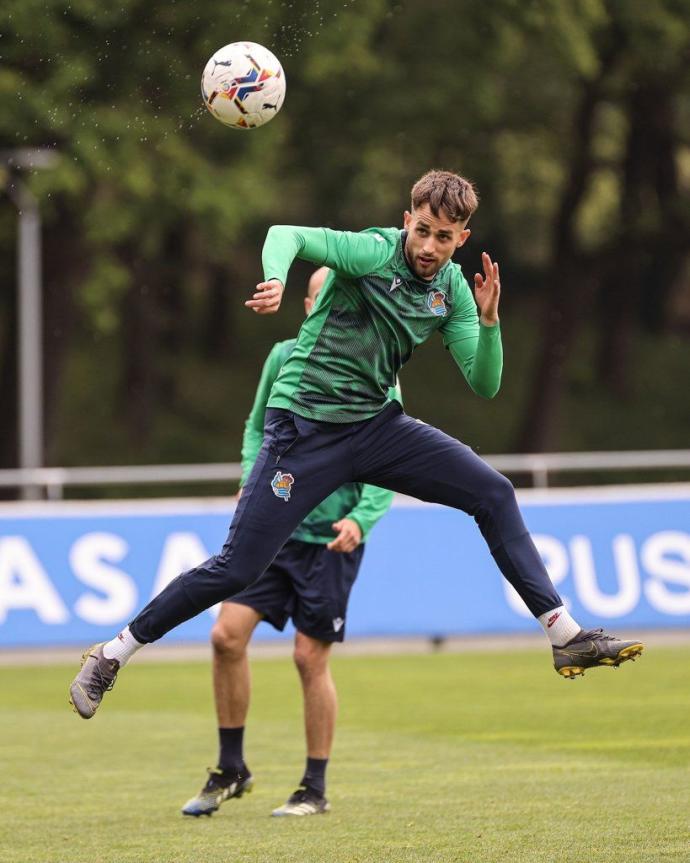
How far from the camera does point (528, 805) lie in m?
7.63

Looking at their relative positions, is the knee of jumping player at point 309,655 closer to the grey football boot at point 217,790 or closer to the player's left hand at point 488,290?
the grey football boot at point 217,790

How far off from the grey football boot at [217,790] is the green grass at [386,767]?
3.1 inches

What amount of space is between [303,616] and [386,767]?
1509 millimetres

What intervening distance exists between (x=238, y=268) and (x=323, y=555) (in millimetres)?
34784

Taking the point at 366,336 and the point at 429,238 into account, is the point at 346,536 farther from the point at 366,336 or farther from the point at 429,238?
the point at 429,238

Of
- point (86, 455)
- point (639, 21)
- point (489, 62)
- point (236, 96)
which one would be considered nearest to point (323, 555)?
point (236, 96)

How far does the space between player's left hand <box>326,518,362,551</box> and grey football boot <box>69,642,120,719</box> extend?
1.38 metres

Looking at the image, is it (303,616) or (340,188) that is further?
(340,188)

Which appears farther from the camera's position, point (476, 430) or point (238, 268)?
point (238, 268)

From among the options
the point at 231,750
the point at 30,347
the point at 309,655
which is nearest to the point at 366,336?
the point at 309,655

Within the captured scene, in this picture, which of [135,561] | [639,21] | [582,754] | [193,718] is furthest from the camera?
[639,21]

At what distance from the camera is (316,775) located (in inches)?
308

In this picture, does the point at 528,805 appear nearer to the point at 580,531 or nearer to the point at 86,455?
the point at 580,531

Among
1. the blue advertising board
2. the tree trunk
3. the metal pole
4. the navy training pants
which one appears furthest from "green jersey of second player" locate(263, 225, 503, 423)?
the tree trunk
